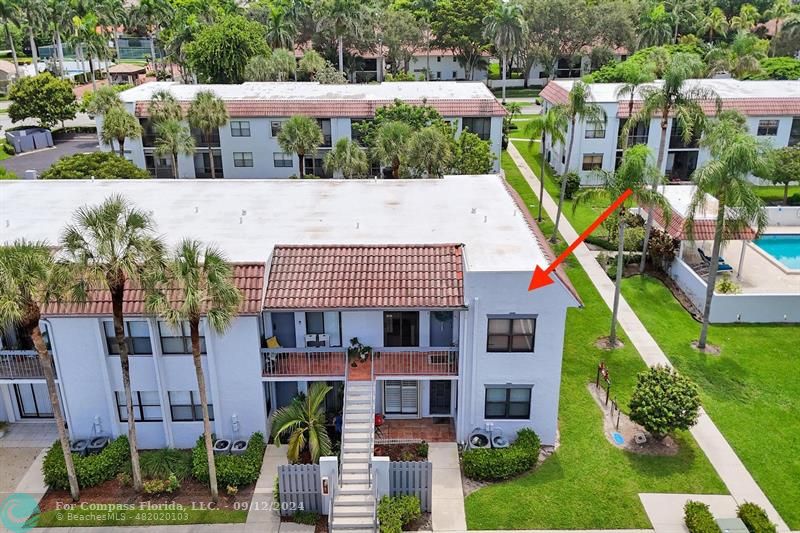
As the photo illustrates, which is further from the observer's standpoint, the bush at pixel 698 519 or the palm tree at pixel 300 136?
the palm tree at pixel 300 136

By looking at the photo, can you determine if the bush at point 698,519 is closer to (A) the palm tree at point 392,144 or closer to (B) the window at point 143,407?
(B) the window at point 143,407

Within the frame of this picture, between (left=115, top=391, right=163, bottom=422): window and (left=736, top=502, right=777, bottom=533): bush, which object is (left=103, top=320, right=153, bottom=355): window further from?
(left=736, top=502, right=777, bottom=533): bush

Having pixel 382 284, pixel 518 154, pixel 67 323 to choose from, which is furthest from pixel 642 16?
pixel 67 323

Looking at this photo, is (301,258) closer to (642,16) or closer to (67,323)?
(67,323)

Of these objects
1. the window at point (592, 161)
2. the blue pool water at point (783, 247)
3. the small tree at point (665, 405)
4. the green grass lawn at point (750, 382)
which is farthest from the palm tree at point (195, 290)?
the window at point (592, 161)

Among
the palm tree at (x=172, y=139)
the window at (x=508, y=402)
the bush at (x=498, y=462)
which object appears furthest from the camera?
the palm tree at (x=172, y=139)

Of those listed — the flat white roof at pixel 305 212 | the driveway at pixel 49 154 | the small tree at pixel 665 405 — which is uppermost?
the flat white roof at pixel 305 212
